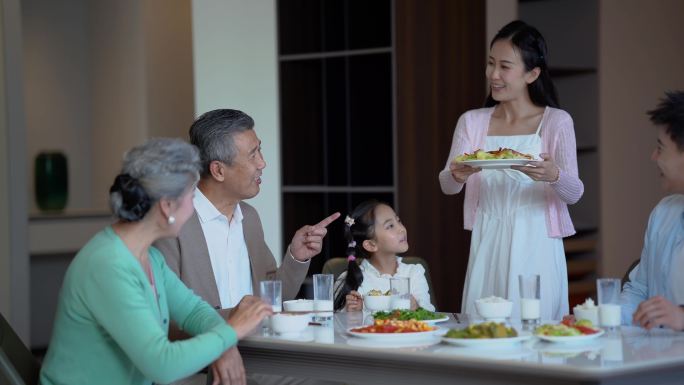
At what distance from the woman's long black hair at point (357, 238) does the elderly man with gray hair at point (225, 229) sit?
13.1 inches

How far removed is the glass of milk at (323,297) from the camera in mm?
2783

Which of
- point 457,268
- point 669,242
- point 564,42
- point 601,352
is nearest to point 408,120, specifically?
point 457,268

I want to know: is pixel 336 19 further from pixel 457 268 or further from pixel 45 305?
pixel 45 305

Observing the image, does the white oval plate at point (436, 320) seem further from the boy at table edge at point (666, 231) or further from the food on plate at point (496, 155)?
the food on plate at point (496, 155)

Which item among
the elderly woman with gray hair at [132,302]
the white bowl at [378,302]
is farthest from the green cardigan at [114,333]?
the white bowl at [378,302]

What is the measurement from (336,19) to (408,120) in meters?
0.84

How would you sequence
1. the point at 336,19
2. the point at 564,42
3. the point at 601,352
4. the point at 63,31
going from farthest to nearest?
1. the point at 63,31
2. the point at 564,42
3. the point at 336,19
4. the point at 601,352

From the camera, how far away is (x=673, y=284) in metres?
2.83

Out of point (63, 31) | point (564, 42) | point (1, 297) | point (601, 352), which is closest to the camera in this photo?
point (601, 352)

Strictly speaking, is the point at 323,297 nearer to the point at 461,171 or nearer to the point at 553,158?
the point at 461,171

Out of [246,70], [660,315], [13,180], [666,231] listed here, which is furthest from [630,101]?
[660,315]

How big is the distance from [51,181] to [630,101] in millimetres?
3506

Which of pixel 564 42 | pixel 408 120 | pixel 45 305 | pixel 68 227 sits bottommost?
pixel 45 305

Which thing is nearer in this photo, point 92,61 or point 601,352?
point 601,352
